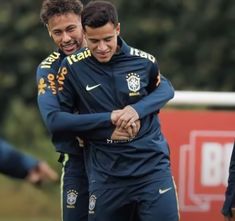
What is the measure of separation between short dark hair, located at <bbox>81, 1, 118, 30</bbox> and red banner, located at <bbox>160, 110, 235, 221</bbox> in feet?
8.46

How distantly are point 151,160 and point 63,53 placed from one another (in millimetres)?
988

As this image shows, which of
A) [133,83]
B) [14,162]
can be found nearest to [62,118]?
[133,83]

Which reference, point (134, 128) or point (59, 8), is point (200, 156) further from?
point (134, 128)

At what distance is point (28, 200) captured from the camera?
55.5ft

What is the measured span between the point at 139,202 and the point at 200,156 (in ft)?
8.30

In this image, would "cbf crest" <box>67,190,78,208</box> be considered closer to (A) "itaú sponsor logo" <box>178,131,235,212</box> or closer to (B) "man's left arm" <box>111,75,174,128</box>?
(B) "man's left arm" <box>111,75,174,128</box>

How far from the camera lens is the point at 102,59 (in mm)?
7160

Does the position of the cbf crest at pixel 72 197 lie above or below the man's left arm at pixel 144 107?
below

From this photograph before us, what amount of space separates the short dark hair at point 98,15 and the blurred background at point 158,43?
1388 cm

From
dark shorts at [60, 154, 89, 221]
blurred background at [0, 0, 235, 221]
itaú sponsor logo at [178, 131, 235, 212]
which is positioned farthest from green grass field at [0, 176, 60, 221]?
dark shorts at [60, 154, 89, 221]

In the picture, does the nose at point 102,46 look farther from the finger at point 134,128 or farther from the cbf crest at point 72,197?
the cbf crest at point 72,197

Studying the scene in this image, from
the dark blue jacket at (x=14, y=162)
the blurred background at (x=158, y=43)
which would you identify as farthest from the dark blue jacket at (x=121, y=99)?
the blurred background at (x=158, y=43)

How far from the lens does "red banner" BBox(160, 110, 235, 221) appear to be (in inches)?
378

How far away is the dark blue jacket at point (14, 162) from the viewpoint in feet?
17.8
